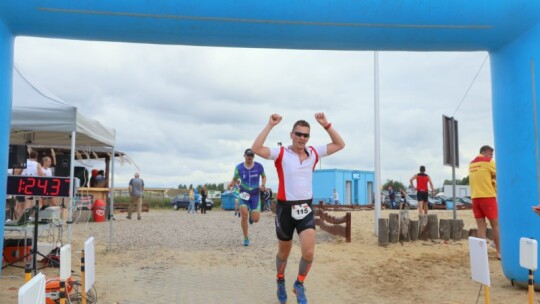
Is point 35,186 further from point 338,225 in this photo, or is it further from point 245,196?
point 338,225

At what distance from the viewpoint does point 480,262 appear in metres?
4.20

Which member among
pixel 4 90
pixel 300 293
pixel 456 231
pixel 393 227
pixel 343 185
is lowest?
pixel 300 293

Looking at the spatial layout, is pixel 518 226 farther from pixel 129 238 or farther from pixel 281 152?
pixel 129 238

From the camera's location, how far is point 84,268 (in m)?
3.92

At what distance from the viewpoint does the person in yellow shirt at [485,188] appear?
24.5 ft

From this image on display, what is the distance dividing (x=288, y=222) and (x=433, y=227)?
6.50 metres

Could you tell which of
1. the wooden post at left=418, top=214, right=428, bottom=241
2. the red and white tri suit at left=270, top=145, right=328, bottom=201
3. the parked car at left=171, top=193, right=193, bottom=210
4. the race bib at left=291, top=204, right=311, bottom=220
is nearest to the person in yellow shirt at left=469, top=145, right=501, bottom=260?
the wooden post at left=418, top=214, right=428, bottom=241

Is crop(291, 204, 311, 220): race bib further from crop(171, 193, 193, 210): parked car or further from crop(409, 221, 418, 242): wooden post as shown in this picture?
crop(171, 193, 193, 210): parked car

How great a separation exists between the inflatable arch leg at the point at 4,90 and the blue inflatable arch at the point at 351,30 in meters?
0.01

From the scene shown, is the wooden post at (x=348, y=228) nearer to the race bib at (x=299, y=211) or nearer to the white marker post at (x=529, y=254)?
the race bib at (x=299, y=211)

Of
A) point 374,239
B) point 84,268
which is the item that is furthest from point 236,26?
point 374,239

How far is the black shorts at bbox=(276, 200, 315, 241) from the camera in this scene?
4.92 meters

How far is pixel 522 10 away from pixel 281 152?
320 centimetres

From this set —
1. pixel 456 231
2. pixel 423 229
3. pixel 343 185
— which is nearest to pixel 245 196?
pixel 423 229
